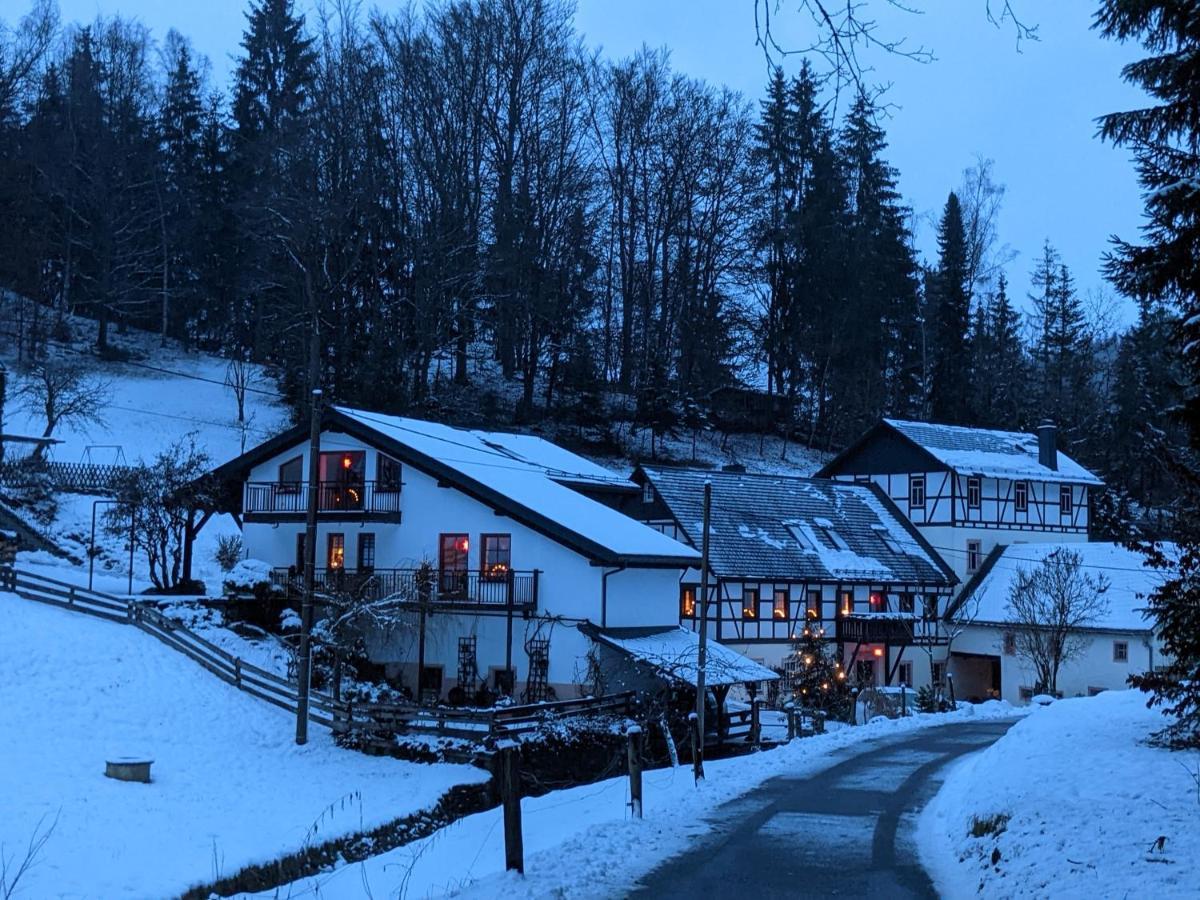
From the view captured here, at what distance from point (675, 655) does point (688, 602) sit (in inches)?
410

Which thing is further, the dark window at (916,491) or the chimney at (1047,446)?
the chimney at (1047,446)

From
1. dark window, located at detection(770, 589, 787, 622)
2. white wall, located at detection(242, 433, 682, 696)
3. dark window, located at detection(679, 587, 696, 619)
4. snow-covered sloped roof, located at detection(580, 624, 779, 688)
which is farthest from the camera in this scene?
dark window, located at detection(770, 589, 787, 622)

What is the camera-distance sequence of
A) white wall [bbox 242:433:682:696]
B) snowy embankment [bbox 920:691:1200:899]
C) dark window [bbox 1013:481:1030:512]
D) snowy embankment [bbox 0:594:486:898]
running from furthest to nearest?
dark window [bbox 1013:481:1030:512] → white wall [bbox 242:433:682:696] → snowy embankment [bbox 0:594:486:898] → snowy embankment [bbox 920:691:1200:899]

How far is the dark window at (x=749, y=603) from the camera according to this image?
138 ft

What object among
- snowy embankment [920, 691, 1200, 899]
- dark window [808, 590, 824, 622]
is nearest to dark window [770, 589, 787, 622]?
dark window [808, 590, 824, 622]

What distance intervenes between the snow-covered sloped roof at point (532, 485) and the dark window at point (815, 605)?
9.28 metres

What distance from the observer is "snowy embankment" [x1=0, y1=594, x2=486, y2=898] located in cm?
1794

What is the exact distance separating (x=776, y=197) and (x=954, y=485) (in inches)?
960

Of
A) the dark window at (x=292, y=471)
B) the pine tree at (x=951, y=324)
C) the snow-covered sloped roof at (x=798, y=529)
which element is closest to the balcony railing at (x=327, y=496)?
the dark window at (x=292, y=471)

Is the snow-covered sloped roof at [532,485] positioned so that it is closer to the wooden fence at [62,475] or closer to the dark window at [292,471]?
the dark window at [292,471]

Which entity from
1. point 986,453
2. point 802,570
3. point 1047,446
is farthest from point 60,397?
point 1047,446

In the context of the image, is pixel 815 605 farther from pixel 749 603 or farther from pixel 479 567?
pixel 479 567

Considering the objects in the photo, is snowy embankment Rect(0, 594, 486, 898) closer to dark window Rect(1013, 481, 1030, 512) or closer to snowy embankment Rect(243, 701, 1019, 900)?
snowy embankment Rect(243, 701, 1019, 900)

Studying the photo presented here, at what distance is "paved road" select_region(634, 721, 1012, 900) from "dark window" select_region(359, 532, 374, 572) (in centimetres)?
1837
